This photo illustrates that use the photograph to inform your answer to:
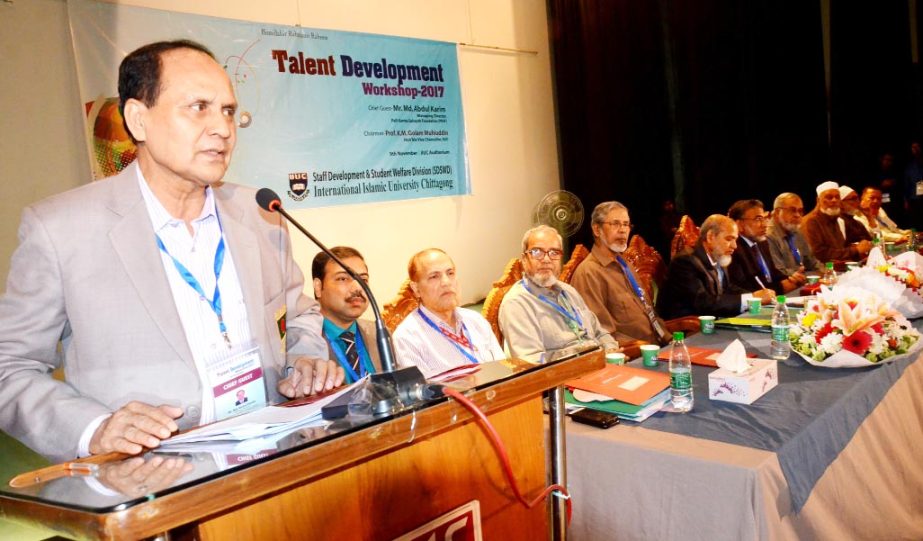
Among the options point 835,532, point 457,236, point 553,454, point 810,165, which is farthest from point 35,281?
point 810,165

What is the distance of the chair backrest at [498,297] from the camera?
11.3 feet

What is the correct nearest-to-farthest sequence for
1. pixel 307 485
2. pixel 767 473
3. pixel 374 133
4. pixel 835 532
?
pixel 307 485 → pixel 767 473 → pixel 835 532 → pixel 374 133

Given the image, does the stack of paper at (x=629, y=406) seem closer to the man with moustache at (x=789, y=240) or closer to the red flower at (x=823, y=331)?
the red flower at (x=823, y=331)

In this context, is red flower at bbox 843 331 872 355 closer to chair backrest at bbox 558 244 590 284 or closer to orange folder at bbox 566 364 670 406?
orange folder at bbox 566 364 670 406

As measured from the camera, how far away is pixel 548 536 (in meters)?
1.28

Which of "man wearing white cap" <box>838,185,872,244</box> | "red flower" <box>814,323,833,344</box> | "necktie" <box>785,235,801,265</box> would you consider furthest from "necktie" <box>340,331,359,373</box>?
"man wearing white cap" <box>838,185,872,244</box>

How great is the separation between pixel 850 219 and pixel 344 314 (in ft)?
18.9

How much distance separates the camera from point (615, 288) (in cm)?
390

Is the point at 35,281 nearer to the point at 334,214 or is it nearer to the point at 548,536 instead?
the point at 548,536

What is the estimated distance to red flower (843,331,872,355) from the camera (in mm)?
2367

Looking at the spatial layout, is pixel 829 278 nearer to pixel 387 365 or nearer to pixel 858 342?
pixel 858 342

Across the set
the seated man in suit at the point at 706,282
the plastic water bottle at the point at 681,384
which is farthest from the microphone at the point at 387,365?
the seated man in suit at the point at 706,282

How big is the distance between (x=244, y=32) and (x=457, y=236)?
2578 millimetres

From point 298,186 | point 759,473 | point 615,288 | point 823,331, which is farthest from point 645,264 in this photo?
point 759,473
